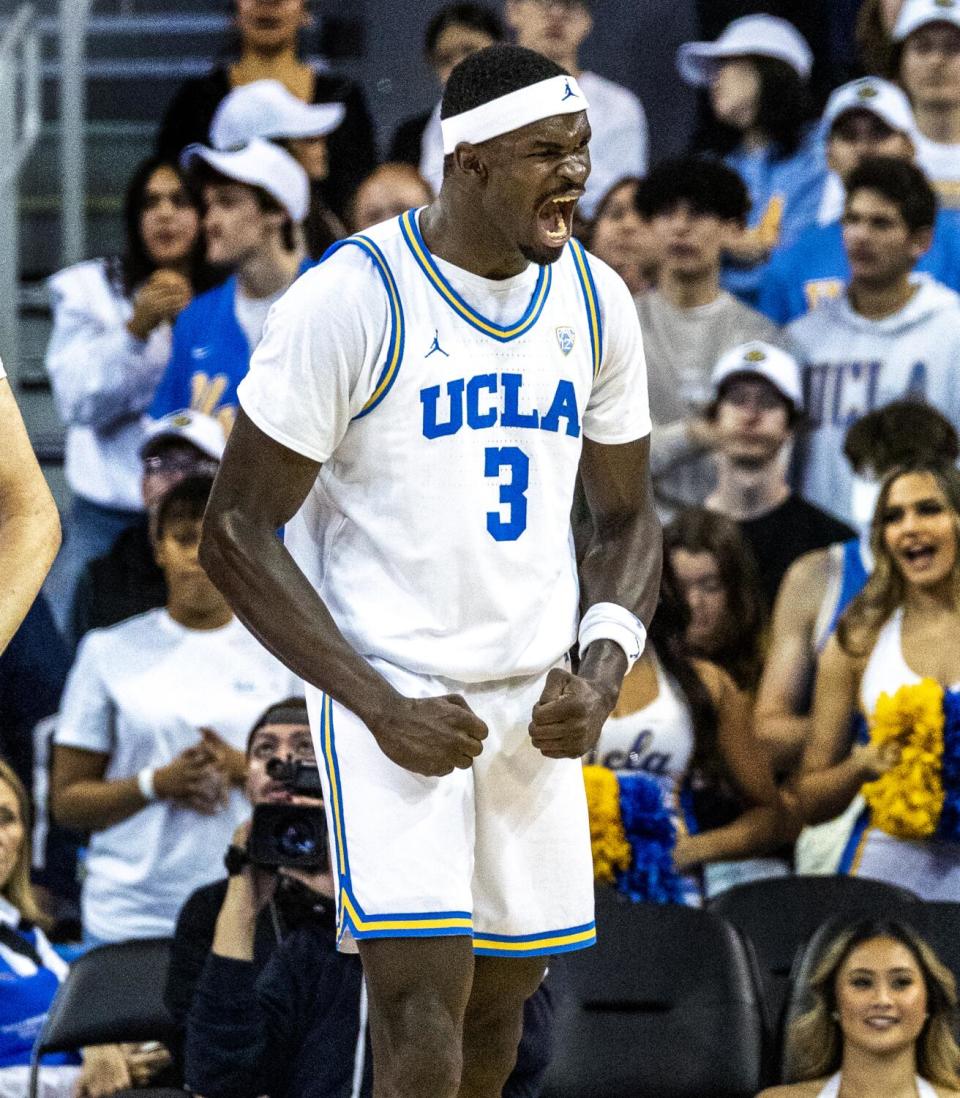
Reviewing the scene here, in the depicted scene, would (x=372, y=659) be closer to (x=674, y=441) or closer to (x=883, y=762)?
(x=883, y=762)

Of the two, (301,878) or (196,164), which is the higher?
(196,164)

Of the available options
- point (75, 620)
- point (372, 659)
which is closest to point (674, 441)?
point (75, 620)

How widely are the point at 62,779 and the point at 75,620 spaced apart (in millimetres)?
932

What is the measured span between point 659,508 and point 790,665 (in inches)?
26.1

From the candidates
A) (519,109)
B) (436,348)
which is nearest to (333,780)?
(436,348)

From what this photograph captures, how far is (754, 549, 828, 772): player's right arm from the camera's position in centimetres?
555

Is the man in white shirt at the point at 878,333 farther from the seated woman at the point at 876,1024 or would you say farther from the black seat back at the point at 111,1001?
the black seat back at the point at 111,1001

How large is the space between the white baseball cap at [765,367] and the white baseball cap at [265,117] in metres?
1.69

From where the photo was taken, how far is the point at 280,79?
22.7ft

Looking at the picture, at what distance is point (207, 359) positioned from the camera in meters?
6.27

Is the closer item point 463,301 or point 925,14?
point 463,301

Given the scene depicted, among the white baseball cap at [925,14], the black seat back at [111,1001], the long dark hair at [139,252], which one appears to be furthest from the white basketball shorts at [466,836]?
the white baseball cap at [925,14]

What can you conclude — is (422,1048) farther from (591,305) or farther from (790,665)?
(790,665)

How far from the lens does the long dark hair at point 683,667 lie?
525 cm
